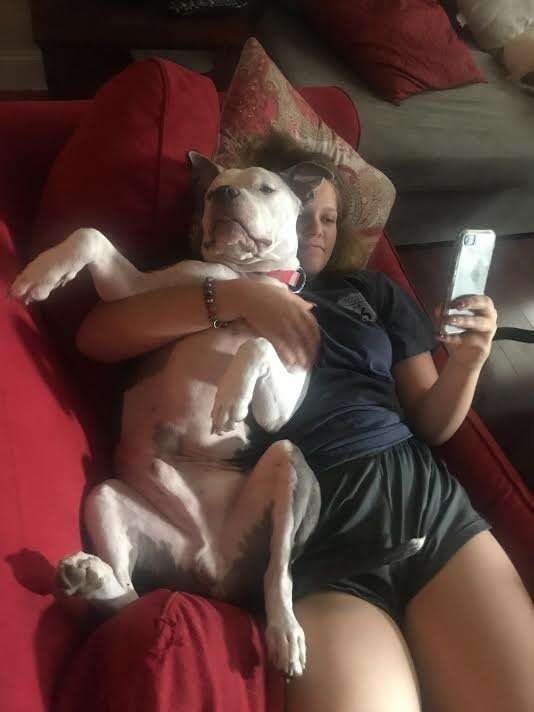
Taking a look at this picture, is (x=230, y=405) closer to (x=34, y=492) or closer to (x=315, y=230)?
(x=34, y=492)

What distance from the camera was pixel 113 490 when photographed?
1.15 meters

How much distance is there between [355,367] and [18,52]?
2871 millimetres

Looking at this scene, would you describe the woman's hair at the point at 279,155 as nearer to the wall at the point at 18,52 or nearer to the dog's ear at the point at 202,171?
the dog's ear at the point at 202,171

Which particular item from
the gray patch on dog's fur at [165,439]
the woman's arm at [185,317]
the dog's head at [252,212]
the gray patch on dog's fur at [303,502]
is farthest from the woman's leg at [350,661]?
the dog's head at [252,212]

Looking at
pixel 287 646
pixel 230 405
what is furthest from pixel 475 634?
pixel 230 405

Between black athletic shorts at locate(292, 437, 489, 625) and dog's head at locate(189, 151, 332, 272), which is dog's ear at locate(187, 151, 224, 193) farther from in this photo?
black athletic shorts at locate(292, 437, 489, 625)

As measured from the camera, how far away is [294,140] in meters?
1.60

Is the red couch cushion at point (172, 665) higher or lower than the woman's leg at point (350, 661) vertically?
higher

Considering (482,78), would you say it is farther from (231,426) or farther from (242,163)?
(231,426)

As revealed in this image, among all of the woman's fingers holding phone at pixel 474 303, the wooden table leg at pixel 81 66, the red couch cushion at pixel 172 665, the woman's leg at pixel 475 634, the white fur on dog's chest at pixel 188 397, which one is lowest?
the woman's leg at pixel 475 634

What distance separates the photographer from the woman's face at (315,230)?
58.6 inches

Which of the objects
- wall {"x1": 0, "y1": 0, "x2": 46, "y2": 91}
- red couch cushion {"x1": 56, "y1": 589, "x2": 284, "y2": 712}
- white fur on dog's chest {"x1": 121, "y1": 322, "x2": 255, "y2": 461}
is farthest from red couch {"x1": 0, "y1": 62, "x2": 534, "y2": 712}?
wall {"x1": 0, "y1": 0, "x2": 46, "y2": 91}

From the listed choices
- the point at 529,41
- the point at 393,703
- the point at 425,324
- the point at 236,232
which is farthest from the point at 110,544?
the point at 529,41

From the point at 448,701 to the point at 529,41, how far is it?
3246 mm
